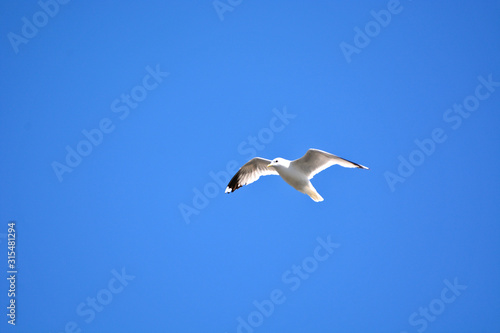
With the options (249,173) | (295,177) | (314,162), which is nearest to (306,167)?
(314,162)

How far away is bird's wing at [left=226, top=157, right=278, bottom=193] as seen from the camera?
557 inches

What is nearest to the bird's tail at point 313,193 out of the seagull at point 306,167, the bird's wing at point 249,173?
the seagull at point 306,167

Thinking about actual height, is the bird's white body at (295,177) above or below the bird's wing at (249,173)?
below

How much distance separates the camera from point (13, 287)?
569 inches

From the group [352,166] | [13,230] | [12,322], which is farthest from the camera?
[13,230]

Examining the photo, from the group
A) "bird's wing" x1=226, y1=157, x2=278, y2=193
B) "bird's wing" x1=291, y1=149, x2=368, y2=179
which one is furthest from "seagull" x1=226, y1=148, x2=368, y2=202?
"bird's wing" x1=226, y1=157, x2=278, y2=193

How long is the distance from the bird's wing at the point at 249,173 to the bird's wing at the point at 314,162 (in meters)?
0.95

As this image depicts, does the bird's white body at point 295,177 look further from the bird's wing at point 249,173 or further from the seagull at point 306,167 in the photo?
the bird's wing at point 249,173

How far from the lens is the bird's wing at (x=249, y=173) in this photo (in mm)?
14148

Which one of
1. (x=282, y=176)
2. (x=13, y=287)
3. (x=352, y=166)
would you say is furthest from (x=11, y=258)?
(x=352, y=166)

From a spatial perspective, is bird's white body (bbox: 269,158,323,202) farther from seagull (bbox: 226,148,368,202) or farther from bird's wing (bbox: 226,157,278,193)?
bird's wing (bbox: 226,157,278,193)

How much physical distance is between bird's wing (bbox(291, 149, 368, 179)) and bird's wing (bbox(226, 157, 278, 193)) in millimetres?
952

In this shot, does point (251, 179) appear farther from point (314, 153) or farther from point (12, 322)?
point (12, 322)

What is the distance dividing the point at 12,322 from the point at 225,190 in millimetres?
4270
